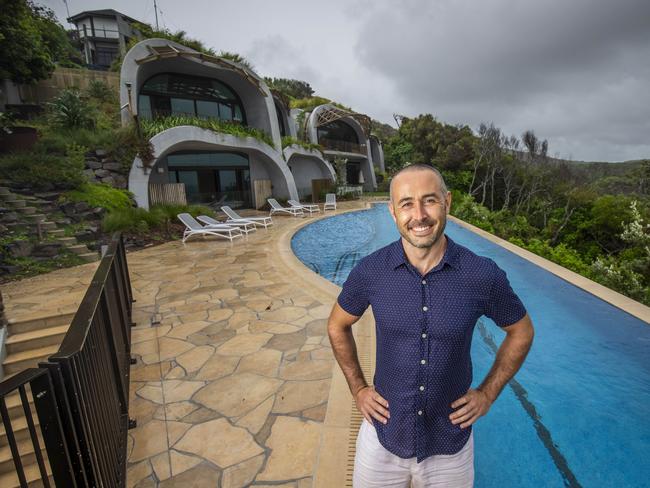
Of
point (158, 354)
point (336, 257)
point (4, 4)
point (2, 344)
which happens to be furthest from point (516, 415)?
point (4, 4)

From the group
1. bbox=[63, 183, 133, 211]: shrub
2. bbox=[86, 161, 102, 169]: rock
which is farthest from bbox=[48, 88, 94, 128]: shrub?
bbox=[63, 183, 133, 211]: shrub

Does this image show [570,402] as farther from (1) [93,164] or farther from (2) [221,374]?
(1) [93,164]

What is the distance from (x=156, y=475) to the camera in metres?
2.48

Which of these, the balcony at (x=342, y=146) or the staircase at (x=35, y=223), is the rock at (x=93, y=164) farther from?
the balcony at (x=342, y=146)

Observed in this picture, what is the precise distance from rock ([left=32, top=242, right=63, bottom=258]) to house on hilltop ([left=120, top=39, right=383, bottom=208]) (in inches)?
186

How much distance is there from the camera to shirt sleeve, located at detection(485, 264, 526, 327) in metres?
1.47

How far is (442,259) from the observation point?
1.50m

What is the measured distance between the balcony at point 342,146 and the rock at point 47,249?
76.6ft

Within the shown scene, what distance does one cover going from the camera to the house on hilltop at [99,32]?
3725 centimetres

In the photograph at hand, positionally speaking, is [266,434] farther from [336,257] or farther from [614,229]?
[614,229]

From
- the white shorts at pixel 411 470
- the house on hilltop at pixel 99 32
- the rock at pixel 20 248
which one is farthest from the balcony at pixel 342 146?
the white shorts at pixel 411 470

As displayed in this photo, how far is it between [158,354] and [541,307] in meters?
6.28

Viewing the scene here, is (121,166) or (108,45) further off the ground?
(108,45)

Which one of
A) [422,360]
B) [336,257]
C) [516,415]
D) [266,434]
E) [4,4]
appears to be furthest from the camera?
[4,4]
